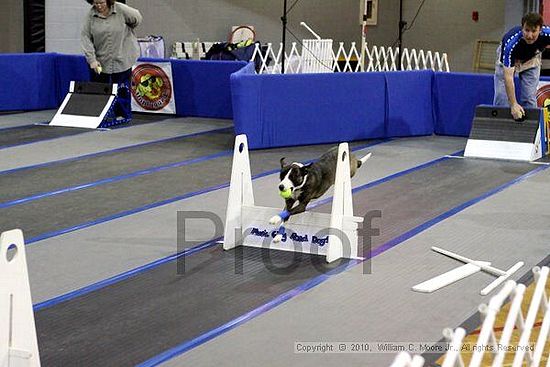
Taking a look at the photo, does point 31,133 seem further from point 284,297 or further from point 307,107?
point 284,297

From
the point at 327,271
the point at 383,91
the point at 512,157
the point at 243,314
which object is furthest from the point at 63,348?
the point at 383,91

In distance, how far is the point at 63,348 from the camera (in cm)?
500

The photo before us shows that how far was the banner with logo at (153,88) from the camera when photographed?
13.9 meters

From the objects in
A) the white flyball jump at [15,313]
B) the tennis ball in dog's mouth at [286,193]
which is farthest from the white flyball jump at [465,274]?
the white flyball jump at [15,313]

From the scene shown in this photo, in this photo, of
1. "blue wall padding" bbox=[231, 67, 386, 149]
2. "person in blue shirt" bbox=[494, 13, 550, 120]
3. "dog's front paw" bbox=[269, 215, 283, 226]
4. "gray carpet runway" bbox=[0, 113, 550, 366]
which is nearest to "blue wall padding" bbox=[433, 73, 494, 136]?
"blue wall padding" bbox=[231, 67, 386, 149]

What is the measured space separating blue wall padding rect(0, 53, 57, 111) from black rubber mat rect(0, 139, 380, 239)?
3.27m

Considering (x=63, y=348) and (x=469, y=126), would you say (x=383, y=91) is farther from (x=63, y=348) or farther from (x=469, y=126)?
(x=63, y=348)

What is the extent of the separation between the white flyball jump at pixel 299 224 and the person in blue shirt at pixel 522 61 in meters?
4.15

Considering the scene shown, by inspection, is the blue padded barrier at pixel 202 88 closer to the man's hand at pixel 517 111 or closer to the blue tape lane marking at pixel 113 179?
the blue tape lane marking at pixel 113 179

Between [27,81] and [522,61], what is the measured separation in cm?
701

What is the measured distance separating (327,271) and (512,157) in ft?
16.3

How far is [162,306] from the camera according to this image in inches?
225

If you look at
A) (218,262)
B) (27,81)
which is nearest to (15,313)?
(218,262)

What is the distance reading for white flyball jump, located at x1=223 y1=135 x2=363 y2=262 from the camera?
21.9 feet
